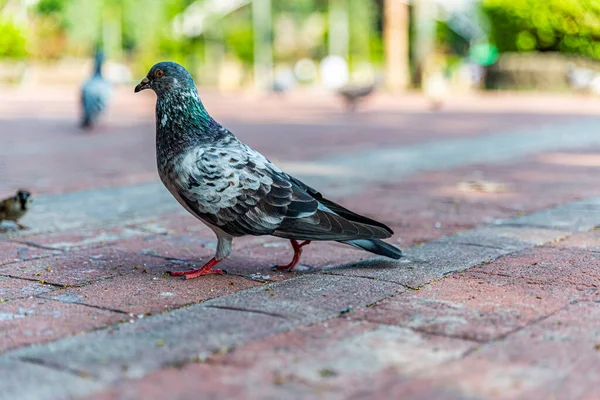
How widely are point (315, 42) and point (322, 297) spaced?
6672 centimetres

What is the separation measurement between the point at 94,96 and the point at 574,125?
768cm

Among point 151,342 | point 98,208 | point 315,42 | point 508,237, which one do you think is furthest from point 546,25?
point 315,42

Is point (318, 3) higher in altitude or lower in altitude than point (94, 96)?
higher

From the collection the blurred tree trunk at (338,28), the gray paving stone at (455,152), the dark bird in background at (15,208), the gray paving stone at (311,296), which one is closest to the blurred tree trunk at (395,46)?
the blurred tree trunk at (338,28)

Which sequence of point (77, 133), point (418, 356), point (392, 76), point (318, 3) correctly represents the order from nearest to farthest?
point (418, 356) → point (77, 133) → point (392, 76) → point (318, 3)

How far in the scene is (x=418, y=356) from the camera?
281 centimetres

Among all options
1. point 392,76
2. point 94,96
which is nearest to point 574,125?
point 94,96

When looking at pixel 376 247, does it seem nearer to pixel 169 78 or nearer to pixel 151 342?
pixel 169 78

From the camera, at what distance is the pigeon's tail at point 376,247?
4.08 meters

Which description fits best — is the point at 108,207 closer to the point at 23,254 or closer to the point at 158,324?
the point at 23,254

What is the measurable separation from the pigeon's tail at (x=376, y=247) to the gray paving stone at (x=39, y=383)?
173cm

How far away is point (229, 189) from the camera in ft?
13.0

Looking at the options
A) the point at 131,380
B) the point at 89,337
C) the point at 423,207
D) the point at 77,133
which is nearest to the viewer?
the point at 131,380

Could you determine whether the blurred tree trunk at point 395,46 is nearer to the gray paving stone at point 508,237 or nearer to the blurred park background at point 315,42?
the blurred park background at point 315,42
